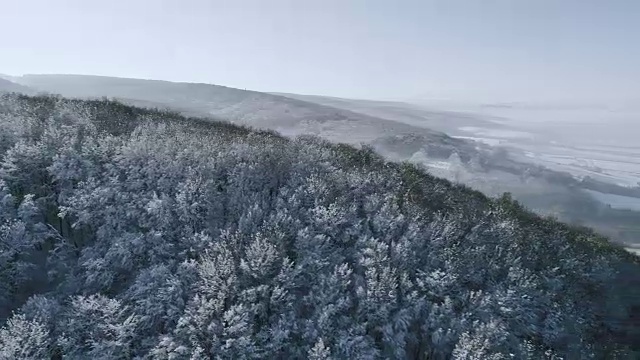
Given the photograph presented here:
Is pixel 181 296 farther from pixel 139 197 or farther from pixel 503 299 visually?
pixel 503 299

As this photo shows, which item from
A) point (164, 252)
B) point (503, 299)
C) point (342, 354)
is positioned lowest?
point (342, 354)

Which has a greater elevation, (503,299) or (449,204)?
(449,204)

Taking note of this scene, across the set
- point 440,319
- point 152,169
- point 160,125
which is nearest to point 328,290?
point 440,319

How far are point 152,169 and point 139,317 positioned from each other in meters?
26.5

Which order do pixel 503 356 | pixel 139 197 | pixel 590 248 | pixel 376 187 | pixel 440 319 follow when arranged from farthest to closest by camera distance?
pixel 590 248
pixel 376 187
pixel 139 197
pixel 440 319
pixel 503 356

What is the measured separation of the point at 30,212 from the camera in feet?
213

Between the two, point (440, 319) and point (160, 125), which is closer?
point (440, 319)

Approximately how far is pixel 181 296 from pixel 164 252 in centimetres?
818

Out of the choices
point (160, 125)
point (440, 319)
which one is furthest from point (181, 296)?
point (160, 125)

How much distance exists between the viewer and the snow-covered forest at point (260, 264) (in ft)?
182

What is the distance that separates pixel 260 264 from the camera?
200ft

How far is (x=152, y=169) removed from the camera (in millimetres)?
76312

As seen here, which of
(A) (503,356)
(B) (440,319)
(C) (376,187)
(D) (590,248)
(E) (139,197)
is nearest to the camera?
(A) (503,356)

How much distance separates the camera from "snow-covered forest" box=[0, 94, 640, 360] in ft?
182
